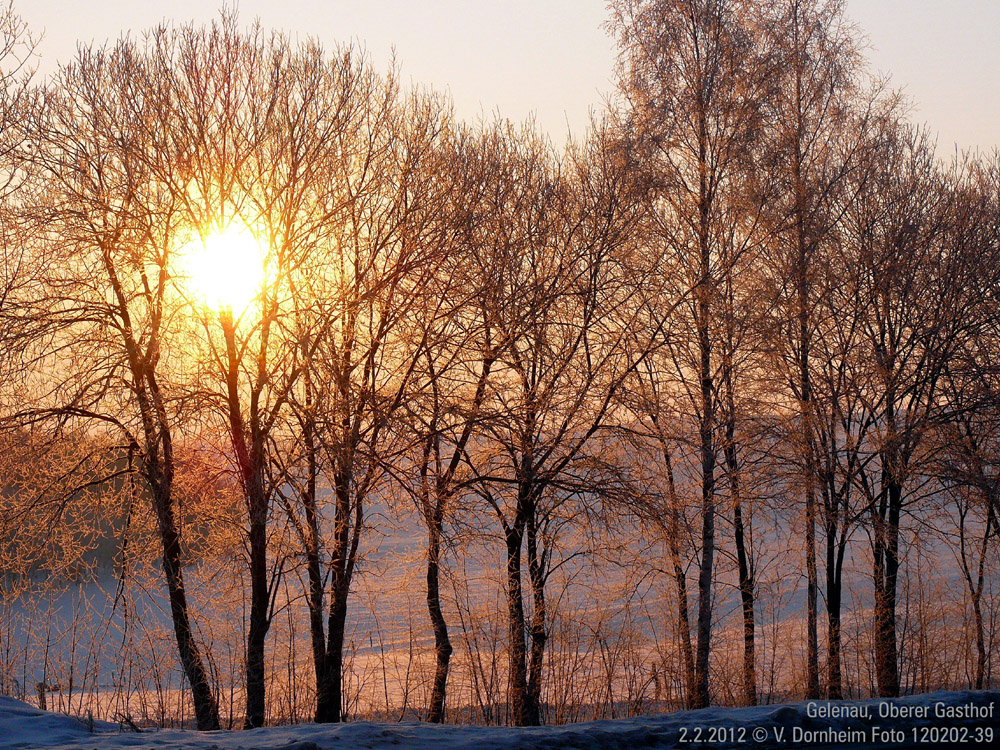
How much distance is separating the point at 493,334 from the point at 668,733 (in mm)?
10484

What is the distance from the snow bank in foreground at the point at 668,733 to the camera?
4164 millimetres

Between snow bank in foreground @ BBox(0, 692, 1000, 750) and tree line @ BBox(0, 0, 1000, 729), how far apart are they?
6.05 metres

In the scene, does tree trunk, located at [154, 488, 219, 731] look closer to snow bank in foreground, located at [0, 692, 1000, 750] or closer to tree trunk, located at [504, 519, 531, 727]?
tree trunk, located at [504, 519, 531, 727]

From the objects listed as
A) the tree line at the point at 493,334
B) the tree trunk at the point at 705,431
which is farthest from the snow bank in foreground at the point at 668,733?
the tree trunk at the point at 705,431

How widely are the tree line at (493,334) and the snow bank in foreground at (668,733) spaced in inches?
238

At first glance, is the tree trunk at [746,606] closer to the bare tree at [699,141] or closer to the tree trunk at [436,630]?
the bare tree at [699,141]

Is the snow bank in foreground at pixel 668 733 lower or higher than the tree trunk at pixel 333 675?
higher

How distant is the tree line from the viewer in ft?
36.8

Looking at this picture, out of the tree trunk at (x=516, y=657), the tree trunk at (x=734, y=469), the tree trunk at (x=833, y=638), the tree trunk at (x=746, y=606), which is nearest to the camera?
the tree trunk at (x=516, y=657)

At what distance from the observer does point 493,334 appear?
14469mm

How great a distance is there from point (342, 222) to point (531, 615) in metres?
7.82

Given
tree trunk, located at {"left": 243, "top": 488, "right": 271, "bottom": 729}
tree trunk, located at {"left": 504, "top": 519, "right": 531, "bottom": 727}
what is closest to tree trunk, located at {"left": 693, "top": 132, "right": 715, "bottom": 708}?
tree trunk, located at {"left": 504, "top": 519, "right": 531, "bottom": 727}

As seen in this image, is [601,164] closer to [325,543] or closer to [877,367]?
[877,367]

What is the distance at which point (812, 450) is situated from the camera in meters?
15.7
